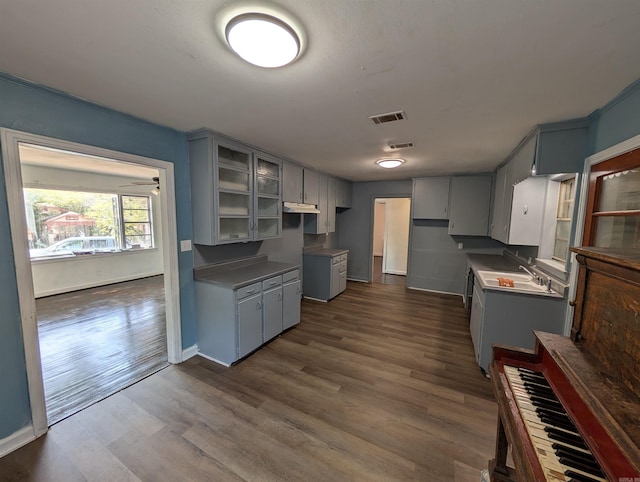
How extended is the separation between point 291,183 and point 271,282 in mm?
1619

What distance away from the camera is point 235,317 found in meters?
2.56

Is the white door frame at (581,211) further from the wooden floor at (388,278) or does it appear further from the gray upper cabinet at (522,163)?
the wooden floor at (388,278)

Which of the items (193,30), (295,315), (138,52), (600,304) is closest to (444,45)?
(193,30)

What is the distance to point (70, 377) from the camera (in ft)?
7.91

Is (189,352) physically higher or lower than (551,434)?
lower

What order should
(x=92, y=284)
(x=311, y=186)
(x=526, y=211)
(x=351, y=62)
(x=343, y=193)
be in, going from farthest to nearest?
1. (x=343, y=193)
2. (x=92, y=284)
3. (x=311, y=186)
4. (x=526, y=211)
5. (x=351, y=62)

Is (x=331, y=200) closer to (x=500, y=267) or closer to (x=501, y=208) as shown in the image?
(x=501, y=208)

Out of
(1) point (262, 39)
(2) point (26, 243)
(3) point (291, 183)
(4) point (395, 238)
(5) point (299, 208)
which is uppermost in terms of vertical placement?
(1) point (262, 39)

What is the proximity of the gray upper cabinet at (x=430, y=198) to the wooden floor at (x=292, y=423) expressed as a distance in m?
2.74

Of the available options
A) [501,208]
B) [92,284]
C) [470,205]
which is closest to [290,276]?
[501,208]

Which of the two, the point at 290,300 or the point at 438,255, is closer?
the point at 290,300

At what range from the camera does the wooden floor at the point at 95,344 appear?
88.4 inches

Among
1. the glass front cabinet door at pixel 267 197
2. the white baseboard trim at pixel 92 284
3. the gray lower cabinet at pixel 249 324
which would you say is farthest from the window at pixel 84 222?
the gray lower cabinet at pixel 249 324

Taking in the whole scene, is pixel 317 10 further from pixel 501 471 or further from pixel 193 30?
pixel 501 471
